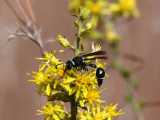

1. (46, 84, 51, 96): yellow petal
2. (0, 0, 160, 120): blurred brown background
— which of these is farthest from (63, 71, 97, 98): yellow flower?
(0, 0, 160, 120): blurred brown background

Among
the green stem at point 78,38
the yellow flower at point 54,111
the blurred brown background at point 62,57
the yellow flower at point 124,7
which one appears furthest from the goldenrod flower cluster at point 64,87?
the blurred brown background at point 62,57

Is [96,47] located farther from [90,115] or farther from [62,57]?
[62,57]

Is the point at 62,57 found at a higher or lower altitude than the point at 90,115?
higher

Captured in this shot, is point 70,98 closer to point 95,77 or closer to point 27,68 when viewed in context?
point 95,77

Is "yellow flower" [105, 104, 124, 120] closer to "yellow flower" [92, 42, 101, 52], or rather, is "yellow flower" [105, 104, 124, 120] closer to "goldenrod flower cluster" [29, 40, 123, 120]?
"goldenrod flower cluster" [29, 40, 123, 120]

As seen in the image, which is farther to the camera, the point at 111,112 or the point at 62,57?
the point at 62,57

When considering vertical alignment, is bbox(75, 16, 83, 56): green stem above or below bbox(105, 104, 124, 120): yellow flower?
above

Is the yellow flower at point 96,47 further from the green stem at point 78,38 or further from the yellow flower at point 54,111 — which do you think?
the yellow flower at point 54,111

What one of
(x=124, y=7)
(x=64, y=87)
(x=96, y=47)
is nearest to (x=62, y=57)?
(x=124, y=7)
